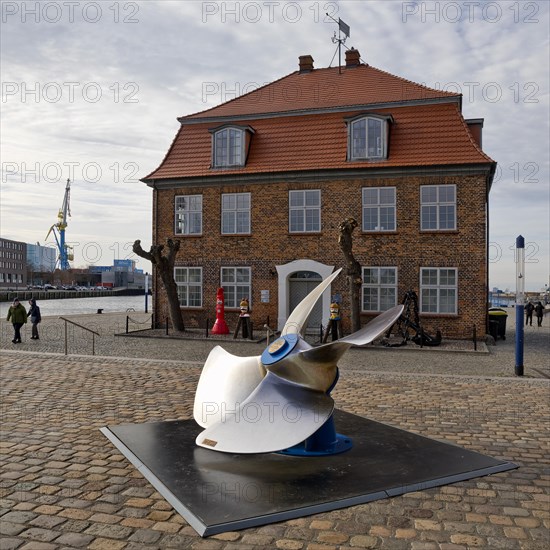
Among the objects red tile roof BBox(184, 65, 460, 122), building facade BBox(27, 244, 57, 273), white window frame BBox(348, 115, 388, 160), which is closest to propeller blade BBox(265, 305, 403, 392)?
white window frame BBox(348, 115, 388, 160)

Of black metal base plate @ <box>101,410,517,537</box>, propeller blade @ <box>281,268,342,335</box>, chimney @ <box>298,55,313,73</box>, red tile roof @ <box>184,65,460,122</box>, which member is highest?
chimney @ <box>298,55,313,73</box>

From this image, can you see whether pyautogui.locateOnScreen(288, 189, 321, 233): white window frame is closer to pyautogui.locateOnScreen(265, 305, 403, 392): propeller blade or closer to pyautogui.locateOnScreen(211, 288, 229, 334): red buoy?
pyautogui.locateOnScreen(211, 288, 229, 334): red buoy

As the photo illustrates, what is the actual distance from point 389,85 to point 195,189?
29.8 feet

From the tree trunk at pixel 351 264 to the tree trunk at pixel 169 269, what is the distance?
674 centimetres

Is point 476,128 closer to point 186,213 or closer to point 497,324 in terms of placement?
point 497,324

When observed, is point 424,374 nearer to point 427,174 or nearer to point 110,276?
point 427,174

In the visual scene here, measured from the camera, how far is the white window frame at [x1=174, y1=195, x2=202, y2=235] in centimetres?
2309

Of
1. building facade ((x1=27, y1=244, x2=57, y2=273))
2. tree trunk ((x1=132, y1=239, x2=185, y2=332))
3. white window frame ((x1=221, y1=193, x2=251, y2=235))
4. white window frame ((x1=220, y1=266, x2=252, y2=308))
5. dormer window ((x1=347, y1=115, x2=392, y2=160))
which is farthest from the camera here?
building facade ((x1=27, y1=244, x2=57, y2=273))

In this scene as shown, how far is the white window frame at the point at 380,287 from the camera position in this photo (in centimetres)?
2047

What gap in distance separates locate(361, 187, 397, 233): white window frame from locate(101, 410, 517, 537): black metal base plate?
1435 cm

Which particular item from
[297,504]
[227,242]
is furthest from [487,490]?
[227,242]

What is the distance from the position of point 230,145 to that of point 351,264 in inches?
312

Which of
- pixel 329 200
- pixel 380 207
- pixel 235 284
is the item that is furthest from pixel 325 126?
pixel 235 284

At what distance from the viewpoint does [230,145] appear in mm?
22906
